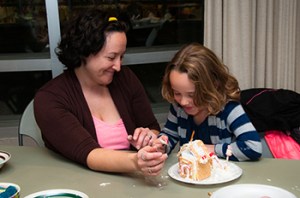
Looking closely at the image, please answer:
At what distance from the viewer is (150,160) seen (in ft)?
4.24

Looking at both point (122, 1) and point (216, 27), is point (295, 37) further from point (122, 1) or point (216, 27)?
point (122, 1)

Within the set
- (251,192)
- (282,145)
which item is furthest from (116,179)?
(282,145)

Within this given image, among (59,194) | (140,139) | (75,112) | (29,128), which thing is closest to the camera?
(59,194)

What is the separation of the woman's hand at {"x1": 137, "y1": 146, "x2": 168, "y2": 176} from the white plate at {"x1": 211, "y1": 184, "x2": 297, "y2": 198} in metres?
0.20

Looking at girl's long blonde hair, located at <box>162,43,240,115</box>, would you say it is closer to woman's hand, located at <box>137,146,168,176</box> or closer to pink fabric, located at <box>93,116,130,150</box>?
pink fabric, located at <box>93,116,130,150</box>

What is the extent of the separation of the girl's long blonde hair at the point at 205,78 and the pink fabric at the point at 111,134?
25 centimetres

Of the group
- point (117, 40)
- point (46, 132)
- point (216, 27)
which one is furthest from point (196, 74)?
point (216, 27)

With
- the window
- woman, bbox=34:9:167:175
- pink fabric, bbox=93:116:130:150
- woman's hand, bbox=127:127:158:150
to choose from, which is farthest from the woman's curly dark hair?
the window

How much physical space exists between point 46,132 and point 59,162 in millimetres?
127

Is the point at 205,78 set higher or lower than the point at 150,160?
higher

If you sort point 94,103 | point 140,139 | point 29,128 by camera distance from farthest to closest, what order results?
point 29,128
point 94,103
point 140,139

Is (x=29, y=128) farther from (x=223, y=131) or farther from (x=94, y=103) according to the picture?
(x=223, y=131)

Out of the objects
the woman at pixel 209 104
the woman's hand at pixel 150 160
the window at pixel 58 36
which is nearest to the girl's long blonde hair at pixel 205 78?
the woman at pixel 209 104

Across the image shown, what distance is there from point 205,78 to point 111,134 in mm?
467
